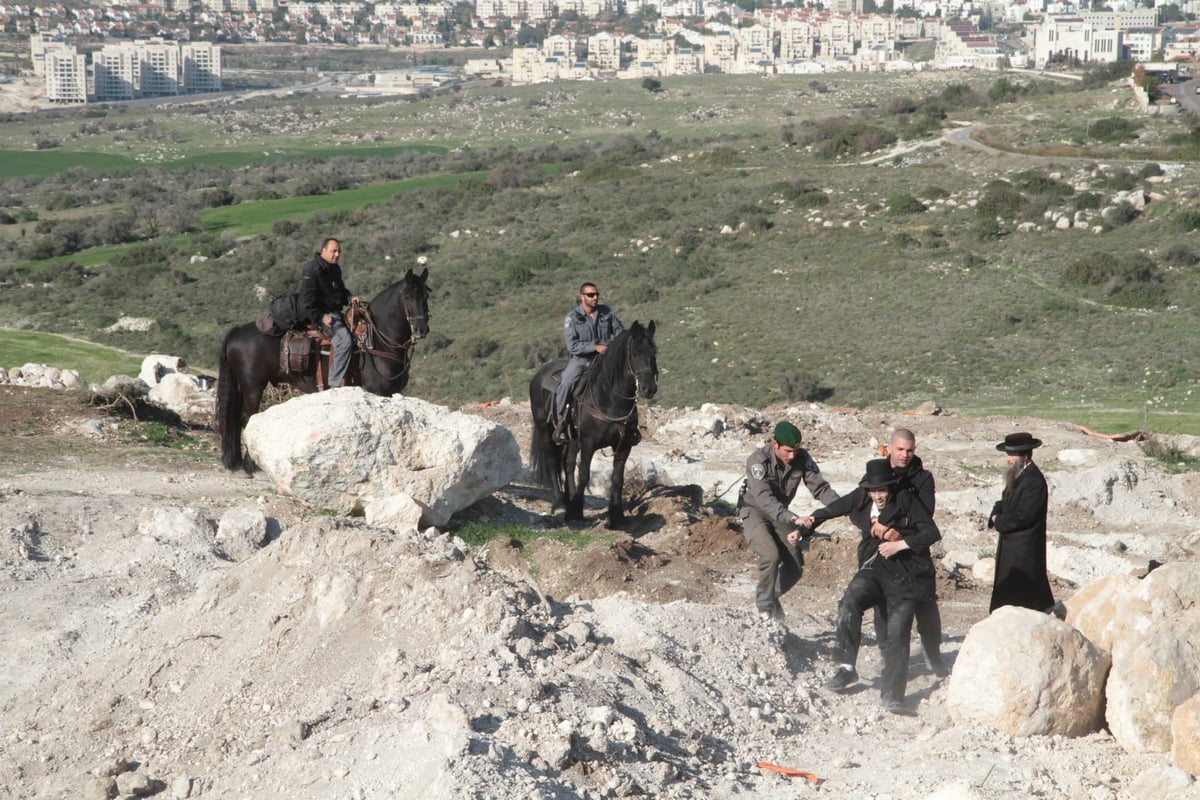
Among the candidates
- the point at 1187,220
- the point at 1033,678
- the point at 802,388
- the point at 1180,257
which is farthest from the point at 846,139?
the point at 1033,678

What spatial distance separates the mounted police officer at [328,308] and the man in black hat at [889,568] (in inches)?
294

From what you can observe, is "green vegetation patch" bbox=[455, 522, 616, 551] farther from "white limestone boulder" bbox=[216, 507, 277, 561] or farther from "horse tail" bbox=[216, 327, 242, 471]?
"horse tail" bbox=[216, 327, 242, 471]

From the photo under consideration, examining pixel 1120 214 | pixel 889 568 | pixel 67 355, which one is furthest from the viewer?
pixel 1120 214

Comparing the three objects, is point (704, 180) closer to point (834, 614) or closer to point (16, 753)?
point (834, 614)

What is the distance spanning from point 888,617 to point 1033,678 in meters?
1.08

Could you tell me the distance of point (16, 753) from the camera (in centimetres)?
853

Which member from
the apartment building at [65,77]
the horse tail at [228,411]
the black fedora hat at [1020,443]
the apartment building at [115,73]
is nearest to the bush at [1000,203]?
the horse tail at [228,411]

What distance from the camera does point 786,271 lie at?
42844mm

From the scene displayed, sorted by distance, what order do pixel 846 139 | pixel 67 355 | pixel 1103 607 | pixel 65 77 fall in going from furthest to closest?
pixel 65 77 < pixel 846 139 < pixel 67 355 < pixel 1103 607

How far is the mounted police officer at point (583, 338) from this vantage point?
1375 centimetres

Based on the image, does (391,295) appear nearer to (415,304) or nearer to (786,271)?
(415,304)

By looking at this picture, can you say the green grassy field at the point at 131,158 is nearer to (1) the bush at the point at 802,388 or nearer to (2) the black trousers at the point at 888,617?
(1) the bush at the point at 802,388

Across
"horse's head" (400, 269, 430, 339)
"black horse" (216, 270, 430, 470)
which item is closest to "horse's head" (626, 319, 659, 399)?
"horse's head" (400, 269, 430, 339)

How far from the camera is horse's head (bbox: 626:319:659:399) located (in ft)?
40.6
